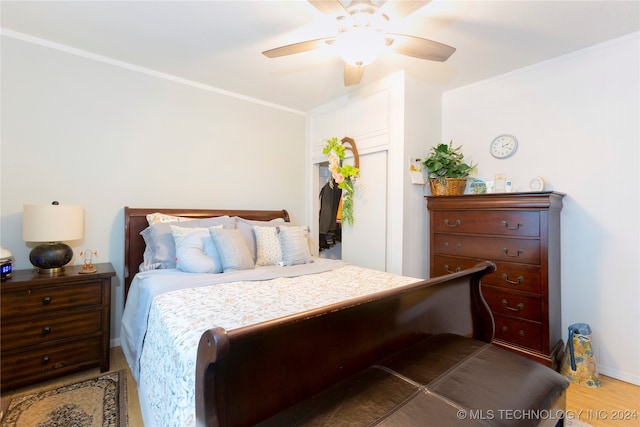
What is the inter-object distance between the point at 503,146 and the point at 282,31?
228 cm

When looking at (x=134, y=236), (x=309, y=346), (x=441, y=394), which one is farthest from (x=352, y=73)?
(x=134, y=236)

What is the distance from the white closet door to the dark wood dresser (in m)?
0.71

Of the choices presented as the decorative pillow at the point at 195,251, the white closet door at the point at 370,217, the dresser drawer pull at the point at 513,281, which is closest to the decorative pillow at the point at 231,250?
the decorative pillow at the point at 195,251

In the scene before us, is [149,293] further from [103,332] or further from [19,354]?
[19,354]

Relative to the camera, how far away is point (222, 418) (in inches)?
34.2

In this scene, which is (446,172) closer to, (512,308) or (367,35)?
(512,308)

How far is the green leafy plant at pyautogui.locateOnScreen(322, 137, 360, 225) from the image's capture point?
10.7ft

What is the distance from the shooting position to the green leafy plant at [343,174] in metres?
3.26

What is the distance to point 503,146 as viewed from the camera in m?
2.88

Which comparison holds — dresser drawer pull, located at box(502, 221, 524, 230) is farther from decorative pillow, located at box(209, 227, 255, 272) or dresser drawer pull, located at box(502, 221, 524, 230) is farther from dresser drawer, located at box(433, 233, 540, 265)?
decorative pillow, located at box(209, 227, 255, 272)

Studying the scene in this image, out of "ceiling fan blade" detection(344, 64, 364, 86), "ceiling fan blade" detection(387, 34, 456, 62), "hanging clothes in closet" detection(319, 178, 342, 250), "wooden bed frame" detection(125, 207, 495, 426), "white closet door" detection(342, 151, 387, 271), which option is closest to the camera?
"wooden bed frame" detection(125, 207, 495, 426)

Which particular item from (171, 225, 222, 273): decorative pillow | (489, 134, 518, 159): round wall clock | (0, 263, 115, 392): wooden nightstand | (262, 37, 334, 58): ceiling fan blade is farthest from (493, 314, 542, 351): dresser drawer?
(0, 263, 115, 392): wooden nightstand

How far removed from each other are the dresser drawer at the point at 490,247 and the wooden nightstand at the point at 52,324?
9.26 feet

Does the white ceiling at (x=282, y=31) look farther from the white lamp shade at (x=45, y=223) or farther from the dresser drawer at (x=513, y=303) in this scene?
the dresser drawer at (x=513, y=303)
